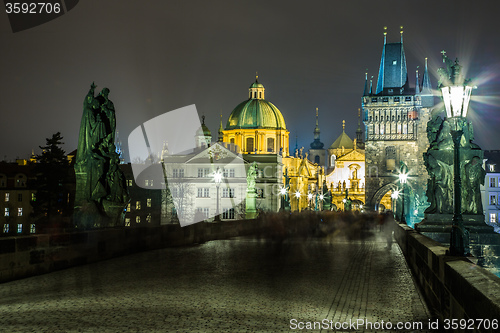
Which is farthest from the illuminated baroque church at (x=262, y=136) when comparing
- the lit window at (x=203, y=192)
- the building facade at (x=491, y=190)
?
the building facade at (x=491, y=190)

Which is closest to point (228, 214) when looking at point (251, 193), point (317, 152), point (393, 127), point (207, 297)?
point (393, 127)

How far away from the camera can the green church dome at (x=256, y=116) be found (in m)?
101

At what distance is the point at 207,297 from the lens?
362 inches

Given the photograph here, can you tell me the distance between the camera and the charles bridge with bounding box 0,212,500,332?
22.9 feet

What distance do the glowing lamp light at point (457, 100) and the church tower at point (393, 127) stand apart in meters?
84.2

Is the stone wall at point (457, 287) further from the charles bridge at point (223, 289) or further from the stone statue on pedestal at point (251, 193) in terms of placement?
the stone statue on pedestal at point (251, 193)

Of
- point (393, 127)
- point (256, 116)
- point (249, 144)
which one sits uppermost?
point (256, 116)

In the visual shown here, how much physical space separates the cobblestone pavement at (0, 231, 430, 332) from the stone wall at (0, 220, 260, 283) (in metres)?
0.34

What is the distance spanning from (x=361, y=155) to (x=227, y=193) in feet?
155

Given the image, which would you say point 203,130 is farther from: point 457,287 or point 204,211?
point 457,287

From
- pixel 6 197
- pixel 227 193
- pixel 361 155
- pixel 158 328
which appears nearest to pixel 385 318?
pixel 158 328

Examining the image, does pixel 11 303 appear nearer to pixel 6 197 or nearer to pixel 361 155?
pixel 6 197

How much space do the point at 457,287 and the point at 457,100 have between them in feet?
14.6

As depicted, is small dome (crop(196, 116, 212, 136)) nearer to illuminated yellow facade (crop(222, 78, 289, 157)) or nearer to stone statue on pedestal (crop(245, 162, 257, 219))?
illuminated yellow facade (crop(222, 78, 289, 157))
